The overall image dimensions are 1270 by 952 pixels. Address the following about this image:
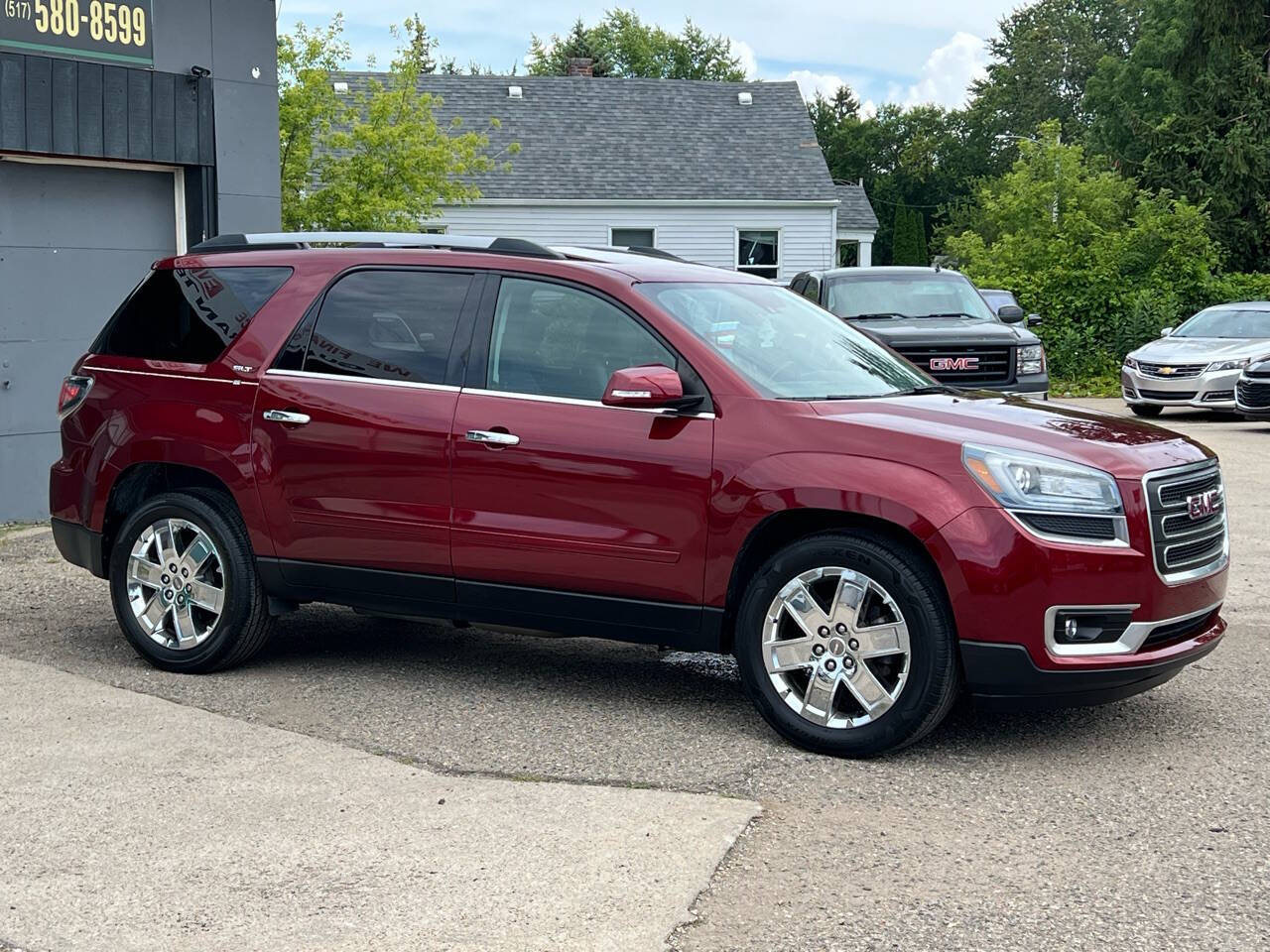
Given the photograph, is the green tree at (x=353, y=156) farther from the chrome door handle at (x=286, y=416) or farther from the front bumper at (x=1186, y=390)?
the chrome door handle at (x=286, y=416)

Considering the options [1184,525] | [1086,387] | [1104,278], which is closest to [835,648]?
[1184,525]

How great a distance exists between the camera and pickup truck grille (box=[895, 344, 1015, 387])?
15.2 metres

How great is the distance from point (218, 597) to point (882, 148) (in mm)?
81627

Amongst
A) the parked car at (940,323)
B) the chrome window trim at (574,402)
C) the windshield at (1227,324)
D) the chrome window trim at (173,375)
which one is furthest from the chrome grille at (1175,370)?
the chrome window trim at (173,375)

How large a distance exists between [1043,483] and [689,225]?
31364 millimetres

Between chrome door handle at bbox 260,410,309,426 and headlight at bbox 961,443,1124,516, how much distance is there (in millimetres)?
2737

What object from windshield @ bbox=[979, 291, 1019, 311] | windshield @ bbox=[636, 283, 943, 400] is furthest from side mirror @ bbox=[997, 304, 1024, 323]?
windshield @ bbox=[636, 283, 943, 400]

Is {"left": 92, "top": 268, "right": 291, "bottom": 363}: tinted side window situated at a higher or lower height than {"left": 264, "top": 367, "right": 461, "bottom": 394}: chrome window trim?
higher

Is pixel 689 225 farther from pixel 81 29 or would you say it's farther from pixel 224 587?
pixel 224 587

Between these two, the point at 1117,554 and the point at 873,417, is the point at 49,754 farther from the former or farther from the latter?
the point at 1117,554

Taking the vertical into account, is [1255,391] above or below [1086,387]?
above

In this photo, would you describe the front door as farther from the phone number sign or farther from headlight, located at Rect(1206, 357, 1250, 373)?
headlight, located at Rect(1206, 357, 1250, 373)

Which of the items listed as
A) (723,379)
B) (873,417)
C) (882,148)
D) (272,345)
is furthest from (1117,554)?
(882,148)

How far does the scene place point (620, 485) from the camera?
5.85 m
